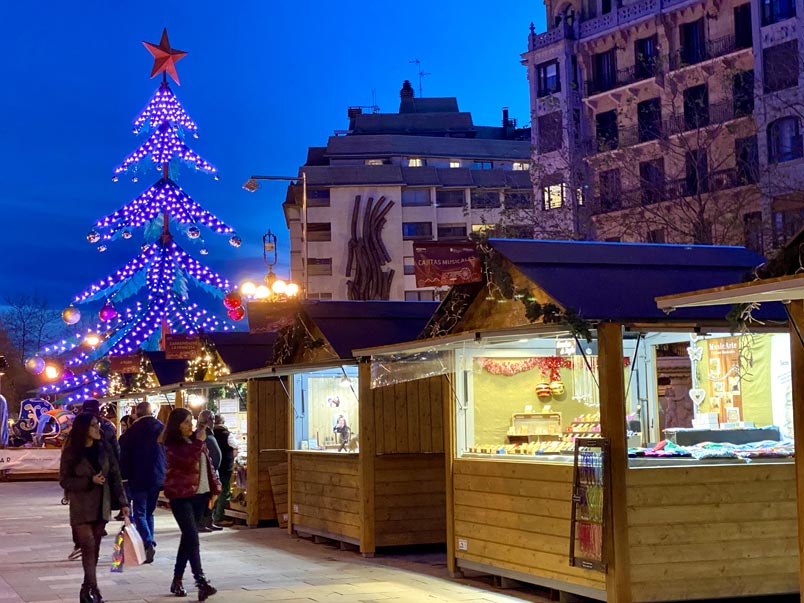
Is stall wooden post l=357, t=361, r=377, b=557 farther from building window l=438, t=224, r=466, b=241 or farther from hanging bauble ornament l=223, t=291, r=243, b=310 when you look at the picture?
building window l=438, t=224, r=466, b=241

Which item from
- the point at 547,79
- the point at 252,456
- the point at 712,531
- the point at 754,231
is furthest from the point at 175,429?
the point at 547,79

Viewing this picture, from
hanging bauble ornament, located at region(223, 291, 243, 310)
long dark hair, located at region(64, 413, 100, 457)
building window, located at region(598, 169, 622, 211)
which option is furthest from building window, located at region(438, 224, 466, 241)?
long dark hair, located at region(64, 413, 100, 457)

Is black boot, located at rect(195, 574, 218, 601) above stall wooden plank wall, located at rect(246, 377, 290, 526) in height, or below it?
below

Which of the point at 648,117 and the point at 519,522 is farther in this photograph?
the point at 648,117

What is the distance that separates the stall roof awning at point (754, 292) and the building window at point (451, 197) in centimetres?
6440

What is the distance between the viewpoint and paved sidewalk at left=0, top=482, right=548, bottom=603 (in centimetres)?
1137

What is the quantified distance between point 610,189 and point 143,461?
82.9ft

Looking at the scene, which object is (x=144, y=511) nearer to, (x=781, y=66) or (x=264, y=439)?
(x=264, y=439)

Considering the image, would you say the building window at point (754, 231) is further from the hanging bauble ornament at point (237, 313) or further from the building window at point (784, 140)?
the hanging bauble ornament at point (237, 313)

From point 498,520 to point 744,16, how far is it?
34.6 metres

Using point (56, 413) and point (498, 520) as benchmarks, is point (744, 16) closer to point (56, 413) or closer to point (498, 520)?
point (56, 413)

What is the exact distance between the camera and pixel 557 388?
13125mm

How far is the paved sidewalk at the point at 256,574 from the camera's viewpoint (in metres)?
11.4

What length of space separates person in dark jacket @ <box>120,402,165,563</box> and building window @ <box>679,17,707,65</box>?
32603 mm
